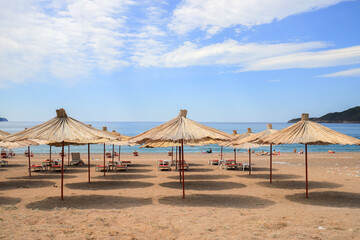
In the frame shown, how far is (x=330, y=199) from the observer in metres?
9.71

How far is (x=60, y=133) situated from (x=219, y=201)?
5.31 m

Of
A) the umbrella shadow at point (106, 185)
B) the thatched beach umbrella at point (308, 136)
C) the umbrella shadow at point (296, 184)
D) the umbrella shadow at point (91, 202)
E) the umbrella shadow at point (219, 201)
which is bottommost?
the umbrella shadow at point (296, 184)

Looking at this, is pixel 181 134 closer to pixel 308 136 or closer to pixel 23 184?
pixel 308 136

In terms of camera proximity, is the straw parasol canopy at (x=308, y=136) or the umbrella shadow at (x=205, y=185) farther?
the umbrella shadow at (x=205, y=185)

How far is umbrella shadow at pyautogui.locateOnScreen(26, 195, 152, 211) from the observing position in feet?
27.9

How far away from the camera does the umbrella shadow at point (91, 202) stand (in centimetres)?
849

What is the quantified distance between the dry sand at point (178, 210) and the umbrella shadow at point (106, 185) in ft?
0.13

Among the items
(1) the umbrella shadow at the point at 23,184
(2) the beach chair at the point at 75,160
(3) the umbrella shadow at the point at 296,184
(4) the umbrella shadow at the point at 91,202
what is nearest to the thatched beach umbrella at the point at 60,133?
(4) the umbrella shadow at the point at 91,202

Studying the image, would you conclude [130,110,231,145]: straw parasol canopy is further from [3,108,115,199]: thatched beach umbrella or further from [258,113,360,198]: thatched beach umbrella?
[258,113,360,198]: thatched beach umbrella

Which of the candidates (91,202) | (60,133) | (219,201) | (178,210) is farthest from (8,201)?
(219,201)

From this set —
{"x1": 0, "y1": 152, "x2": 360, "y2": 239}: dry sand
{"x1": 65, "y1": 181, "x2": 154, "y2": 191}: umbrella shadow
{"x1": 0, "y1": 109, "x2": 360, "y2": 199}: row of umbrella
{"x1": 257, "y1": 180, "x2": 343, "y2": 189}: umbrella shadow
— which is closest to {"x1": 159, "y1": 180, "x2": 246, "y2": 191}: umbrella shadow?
{"x1": 0, "y1": 152, "x2": 360, "y2": 239}: dry sand

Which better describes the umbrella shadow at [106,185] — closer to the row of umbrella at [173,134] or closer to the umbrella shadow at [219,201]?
the umbrella shadow at [219,201]

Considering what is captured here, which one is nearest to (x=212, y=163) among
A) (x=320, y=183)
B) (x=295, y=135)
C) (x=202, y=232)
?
(x=320, y=183)

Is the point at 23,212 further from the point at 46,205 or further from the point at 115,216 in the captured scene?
the point at 115,216
